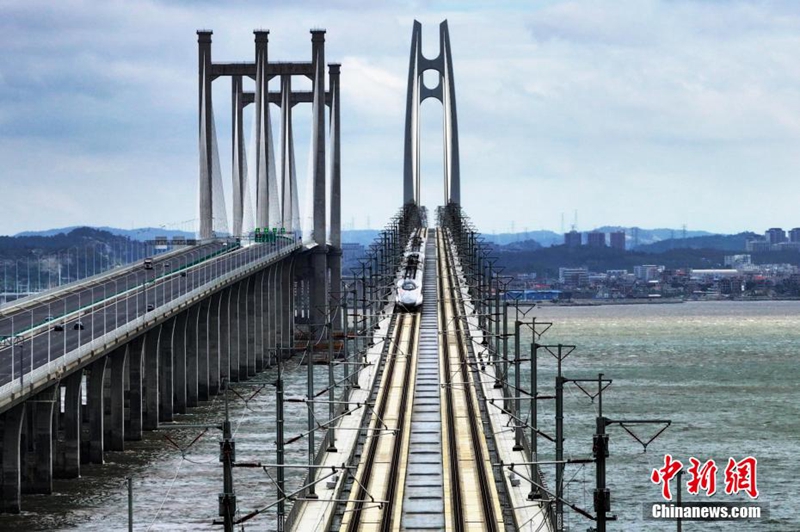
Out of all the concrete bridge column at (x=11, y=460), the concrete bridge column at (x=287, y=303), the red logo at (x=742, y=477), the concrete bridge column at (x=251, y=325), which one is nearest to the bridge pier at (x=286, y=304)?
the concrete bridge column at (x=287, y=303)

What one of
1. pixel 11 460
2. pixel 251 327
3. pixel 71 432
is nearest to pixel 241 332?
pixel 251 327

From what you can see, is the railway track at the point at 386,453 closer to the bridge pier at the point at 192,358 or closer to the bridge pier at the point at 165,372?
the bridge pier at the point at 165,372

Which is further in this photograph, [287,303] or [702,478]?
[287,303]

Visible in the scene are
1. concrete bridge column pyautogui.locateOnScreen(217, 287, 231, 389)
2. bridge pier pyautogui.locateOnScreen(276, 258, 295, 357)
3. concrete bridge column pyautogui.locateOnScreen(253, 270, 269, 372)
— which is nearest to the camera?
concrete bridge column pyautogui.locateOnScreen(217, 287, 231, 389)

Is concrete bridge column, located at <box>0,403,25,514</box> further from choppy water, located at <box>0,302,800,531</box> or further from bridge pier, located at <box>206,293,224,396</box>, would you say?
bridge pier, located at <box>206,293,224,396</box>

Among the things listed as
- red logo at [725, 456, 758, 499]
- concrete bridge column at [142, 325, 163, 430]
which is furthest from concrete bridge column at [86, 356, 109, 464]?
red logo at [725, 456, 758, 499]

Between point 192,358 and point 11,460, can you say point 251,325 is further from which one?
point 11,460

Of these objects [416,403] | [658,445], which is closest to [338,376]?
[658,445]
